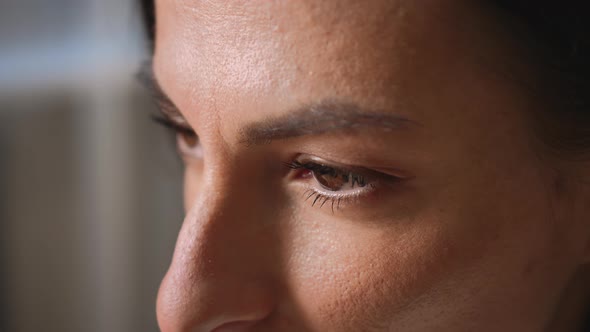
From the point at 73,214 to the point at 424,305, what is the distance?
5.26ft

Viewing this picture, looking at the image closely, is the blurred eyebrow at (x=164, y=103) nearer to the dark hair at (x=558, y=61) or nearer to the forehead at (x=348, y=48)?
the forehead at (x=348, y=48)

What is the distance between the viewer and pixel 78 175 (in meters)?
1.97

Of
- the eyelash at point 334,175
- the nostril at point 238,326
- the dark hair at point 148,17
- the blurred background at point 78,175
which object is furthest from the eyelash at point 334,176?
the blurred background at point 78,175

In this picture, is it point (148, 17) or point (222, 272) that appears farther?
point (148, 17)

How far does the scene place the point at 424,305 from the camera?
0.59 m

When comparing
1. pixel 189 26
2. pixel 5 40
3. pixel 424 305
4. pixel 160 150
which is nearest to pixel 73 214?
pixel 160 150

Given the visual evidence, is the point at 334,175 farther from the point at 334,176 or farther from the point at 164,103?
the point at 164,103

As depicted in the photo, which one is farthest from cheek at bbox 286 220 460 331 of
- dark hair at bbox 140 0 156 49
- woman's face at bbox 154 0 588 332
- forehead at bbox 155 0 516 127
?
dark hair at bbox 140 0 156 49

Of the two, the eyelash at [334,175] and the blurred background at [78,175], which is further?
the blurred background at [78,175]

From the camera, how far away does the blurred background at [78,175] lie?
1.91m

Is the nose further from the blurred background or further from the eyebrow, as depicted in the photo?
the blurred background

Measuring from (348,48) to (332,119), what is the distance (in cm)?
6

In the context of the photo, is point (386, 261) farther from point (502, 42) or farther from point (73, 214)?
point (73, 214)

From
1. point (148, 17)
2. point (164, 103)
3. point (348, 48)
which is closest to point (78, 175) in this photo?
point (148, 17)
